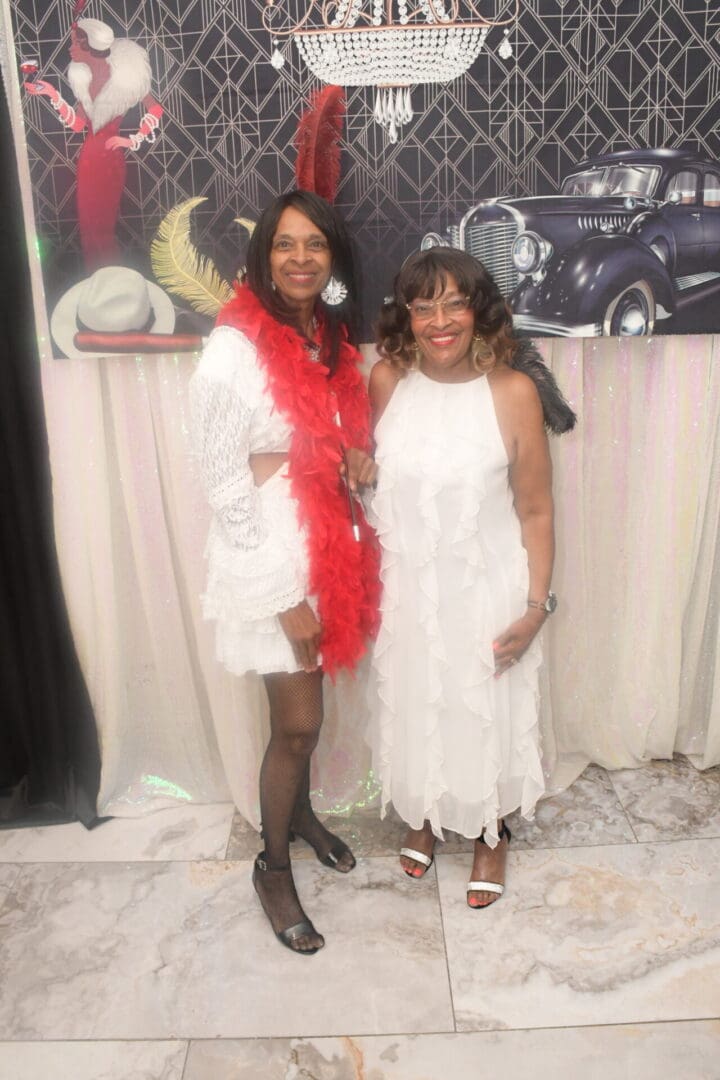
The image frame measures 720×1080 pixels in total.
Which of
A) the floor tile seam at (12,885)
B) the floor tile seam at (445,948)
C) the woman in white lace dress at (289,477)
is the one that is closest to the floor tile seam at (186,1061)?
the woman in white lace dress at (289,477)

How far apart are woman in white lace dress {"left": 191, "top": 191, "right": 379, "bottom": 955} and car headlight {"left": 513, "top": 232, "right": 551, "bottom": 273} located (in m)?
0.44

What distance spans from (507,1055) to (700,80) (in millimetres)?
2094

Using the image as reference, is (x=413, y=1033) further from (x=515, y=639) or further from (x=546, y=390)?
(x=546, y=390)

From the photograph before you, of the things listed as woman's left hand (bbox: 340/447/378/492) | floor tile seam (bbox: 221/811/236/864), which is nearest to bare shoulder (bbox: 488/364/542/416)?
woman's left hand (bbox: 340/447/378/492)

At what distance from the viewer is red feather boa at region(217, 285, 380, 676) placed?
1680 millimetres

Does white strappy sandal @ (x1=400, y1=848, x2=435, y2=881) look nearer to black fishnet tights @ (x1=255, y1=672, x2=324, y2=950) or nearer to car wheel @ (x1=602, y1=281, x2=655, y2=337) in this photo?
black fishnet tights @ (x1=255, y1=672, x2=324, y2=950)

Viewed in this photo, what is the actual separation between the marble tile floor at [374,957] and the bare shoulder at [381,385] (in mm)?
1122

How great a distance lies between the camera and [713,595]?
237cm

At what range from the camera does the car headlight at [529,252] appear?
6.53 feet

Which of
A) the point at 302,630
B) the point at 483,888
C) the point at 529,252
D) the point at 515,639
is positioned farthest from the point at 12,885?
the point at 529,252

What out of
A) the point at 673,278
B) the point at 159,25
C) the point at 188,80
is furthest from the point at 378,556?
the point at 159,25

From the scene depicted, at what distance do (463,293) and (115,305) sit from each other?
34.7 inches

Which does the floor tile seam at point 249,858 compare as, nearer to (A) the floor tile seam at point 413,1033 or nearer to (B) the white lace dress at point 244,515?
(A) the floor tile seam at point 413,1033

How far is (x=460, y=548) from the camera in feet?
5.76
